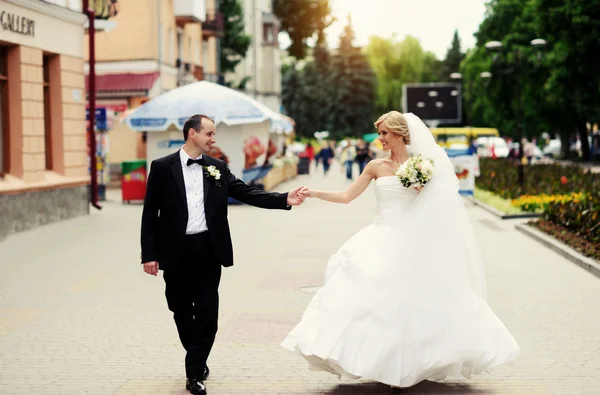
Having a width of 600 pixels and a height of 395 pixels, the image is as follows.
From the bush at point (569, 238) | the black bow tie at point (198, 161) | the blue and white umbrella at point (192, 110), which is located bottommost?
the bush at point (569, 238)

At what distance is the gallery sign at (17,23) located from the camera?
715 inches

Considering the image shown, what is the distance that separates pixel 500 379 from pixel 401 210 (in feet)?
4.42

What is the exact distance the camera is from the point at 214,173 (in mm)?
6500

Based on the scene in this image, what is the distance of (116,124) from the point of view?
36.9 meters

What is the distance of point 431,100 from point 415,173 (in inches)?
2261

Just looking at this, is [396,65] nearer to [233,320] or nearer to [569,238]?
[569,238]

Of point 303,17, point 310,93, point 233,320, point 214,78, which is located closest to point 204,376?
point 233,320

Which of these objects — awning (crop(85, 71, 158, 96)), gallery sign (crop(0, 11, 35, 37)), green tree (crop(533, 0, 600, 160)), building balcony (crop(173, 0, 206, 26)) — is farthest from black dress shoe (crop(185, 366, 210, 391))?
green tree (crop(533, 0, 600, 160))

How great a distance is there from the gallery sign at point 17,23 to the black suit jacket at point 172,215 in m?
12.5

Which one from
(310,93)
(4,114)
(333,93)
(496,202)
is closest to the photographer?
(4,114)

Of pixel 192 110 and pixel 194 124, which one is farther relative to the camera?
pixel 192 110

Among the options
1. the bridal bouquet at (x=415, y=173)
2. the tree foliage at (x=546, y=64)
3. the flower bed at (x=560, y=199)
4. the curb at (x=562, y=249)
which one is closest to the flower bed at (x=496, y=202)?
the flower bed at (x=560, y=199)

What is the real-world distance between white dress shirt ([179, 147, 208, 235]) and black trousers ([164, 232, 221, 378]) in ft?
0.19

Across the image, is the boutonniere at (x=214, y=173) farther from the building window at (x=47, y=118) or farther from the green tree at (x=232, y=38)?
the green tree at (x=232, y=38)
